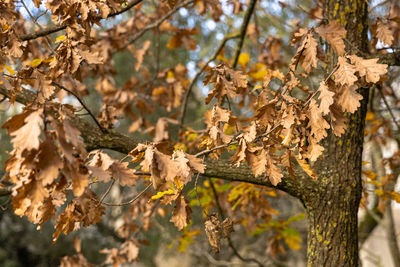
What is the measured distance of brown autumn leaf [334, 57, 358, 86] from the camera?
1.19m

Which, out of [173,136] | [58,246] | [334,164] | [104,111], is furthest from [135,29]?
[58,246]

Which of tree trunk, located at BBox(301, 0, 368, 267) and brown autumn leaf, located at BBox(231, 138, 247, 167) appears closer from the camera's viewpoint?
brown autumn leaf, located at BBox(231, 138, 247, 167)

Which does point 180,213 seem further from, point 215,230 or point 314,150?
point 314,150

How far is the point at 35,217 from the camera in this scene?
3.89 feet

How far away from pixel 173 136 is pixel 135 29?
111cm

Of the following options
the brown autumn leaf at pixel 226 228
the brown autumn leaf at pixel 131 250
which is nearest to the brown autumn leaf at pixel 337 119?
the brown autumn leaf at pixel 226 228

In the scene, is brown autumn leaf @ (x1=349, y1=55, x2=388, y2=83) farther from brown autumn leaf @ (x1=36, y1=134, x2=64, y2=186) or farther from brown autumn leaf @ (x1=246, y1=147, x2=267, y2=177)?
brown autumn leaf @ (x1=36, y1=134, x2=64, y2=186)

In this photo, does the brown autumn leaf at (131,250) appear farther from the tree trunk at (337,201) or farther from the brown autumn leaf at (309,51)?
the brown autumn leaf at (309,51)

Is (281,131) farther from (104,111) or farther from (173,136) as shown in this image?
(173,136)

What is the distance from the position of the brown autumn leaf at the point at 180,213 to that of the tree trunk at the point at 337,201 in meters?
0.71

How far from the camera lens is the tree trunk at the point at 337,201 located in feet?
5.68

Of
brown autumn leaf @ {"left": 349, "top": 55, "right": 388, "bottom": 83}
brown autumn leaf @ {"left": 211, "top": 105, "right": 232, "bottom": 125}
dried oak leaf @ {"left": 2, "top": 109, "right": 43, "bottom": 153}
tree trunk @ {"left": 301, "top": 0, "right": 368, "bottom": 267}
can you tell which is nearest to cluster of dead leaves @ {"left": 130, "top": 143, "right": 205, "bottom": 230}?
brown autumn leaf @ {"left": 211, "top": 105, "right": 232, "bottom": 125}

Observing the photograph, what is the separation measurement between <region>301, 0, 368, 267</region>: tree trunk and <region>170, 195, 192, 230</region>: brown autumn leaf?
0.71 metres

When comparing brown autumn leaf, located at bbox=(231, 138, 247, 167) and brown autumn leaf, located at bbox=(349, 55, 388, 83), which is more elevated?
brown autumn leaf, located at bbox=(349, 55, 388, 83)
